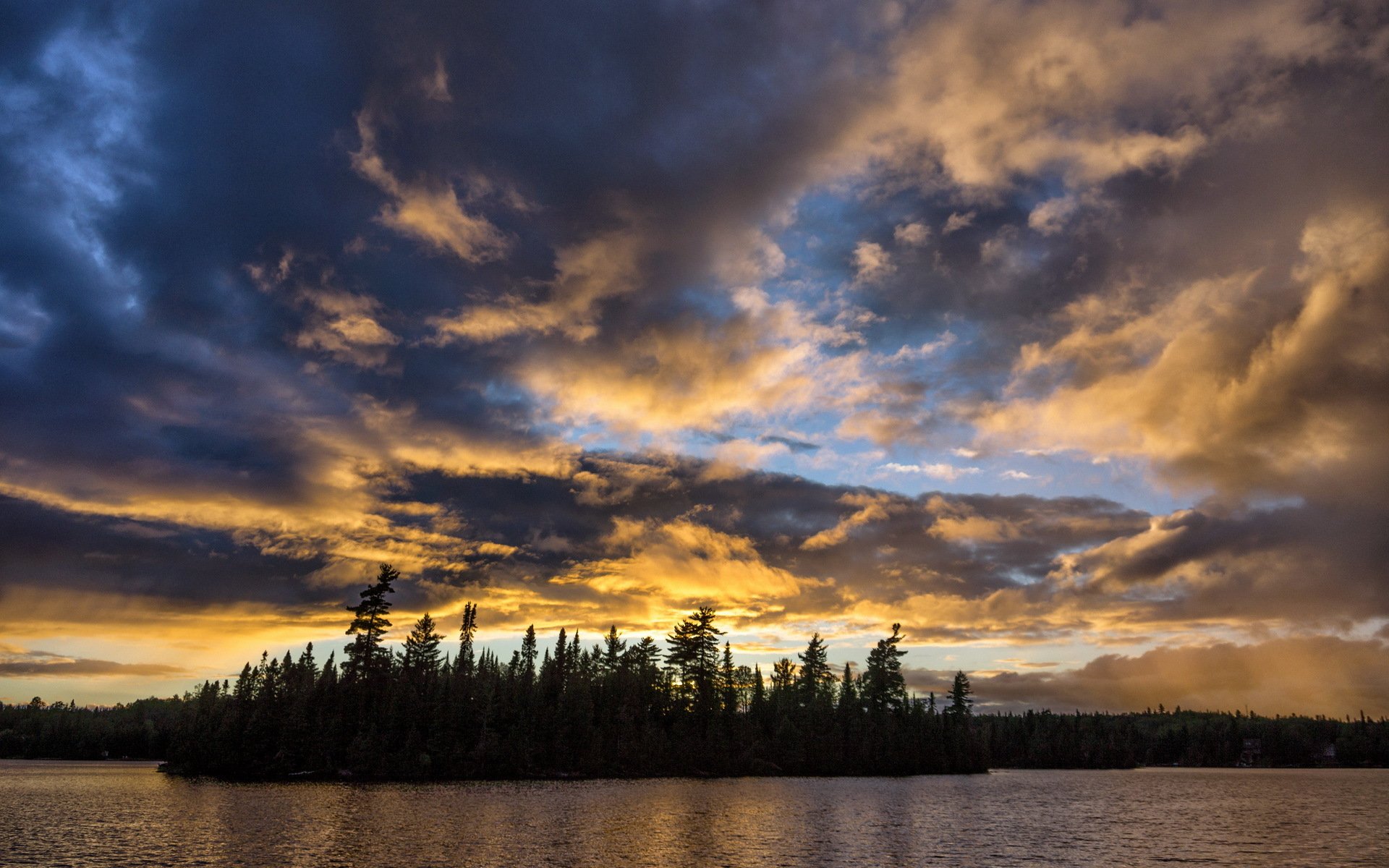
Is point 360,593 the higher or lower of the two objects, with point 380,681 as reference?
higher

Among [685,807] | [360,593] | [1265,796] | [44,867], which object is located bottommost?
[1265,796]

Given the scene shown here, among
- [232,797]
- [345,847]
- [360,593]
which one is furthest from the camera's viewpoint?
[360,593]

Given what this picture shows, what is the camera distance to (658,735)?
19225 centimetres

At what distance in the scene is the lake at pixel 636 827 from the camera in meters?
63.7

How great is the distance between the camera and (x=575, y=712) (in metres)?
186

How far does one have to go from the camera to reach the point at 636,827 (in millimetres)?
83938

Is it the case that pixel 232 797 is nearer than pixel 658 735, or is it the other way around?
pixel 232 797

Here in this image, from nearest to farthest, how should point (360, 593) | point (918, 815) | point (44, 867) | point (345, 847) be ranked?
point (44, 867), point (345, 847), point (918, 815), point (360, 593)

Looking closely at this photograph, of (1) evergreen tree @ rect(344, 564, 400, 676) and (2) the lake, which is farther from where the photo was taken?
(1) evergreen tree @ rect(344, 564, 400, 676)

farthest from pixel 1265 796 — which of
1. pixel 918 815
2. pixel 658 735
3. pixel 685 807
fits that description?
pixel 685 807

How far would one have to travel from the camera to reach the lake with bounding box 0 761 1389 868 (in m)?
63.7

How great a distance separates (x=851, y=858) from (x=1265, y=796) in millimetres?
164765

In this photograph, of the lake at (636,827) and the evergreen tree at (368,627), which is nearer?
the lake at (636,827)

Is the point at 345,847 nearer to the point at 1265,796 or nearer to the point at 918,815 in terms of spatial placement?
the point at 918,815
